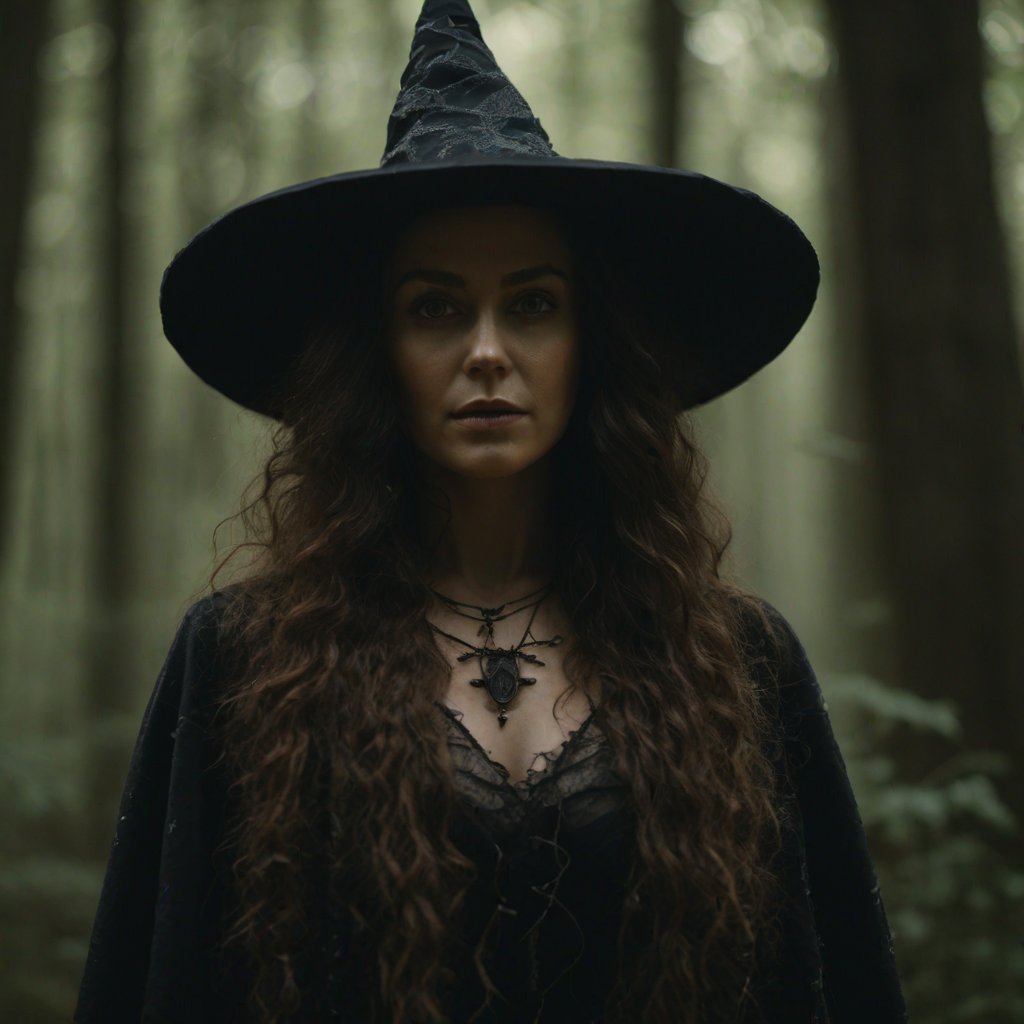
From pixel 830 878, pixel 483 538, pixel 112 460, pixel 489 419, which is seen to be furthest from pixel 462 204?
pixel 112 460

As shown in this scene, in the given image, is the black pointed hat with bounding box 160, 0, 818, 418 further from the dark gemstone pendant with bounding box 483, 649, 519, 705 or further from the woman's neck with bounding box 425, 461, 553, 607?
the dark gemstone pendant with bounding box 483, 649, 519, 705

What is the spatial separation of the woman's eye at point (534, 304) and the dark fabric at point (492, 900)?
767mm

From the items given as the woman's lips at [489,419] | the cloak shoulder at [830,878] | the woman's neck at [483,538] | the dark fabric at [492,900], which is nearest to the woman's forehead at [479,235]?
the woman's lips at [489,419]

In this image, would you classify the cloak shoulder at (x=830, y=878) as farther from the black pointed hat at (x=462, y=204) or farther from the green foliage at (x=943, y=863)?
the green foliage at (x=943, y=863)

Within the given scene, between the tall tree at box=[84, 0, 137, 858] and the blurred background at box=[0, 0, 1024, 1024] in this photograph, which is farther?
the tall tree at box=[84, 0, 137, 858]

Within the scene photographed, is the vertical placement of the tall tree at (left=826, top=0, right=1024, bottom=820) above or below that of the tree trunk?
below

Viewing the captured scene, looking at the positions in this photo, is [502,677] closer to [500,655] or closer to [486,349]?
[500,655]

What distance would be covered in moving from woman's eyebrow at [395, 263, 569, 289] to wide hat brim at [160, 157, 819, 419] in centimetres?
13

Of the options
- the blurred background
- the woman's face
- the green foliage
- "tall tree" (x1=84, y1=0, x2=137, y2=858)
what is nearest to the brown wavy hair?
the woman's face

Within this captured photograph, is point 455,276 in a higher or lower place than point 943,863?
higher

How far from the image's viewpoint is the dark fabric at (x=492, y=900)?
65.4 inches

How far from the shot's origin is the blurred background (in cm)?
354

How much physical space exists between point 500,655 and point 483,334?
0.60 m

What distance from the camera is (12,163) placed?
4938 mm
